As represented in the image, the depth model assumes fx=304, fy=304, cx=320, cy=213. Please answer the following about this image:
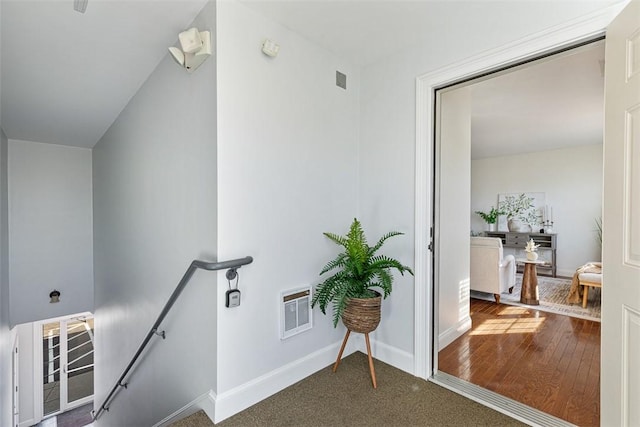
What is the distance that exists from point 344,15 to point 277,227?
1422mm

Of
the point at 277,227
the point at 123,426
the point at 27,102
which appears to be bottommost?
the point at 123,426

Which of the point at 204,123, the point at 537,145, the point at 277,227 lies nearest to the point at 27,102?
the point at 204,123

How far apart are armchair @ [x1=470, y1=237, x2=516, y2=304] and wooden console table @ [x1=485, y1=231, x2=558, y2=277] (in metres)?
2.58

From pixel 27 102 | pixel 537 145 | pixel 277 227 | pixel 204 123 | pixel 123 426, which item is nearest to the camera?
pixel 204 123

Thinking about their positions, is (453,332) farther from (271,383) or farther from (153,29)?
(153,29)

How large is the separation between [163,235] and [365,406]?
1.91 meters

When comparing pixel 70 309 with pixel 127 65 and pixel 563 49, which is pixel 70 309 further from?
pixel 563 49

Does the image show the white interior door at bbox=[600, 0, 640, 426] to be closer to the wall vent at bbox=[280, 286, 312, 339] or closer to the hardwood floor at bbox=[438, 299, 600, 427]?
the hardwood floor at bbox=[438, 299, 600, 427]

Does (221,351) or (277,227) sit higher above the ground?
(277,227)

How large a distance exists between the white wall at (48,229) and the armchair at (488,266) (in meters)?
5.88

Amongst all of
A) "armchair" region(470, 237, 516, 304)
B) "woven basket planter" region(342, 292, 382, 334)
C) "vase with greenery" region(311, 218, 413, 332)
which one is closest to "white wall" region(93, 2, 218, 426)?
"vase with greenery" region(311, 218, 413, 332)

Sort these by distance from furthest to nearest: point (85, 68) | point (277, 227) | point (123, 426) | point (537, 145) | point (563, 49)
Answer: point (537, 145) → point (123, 426) → point (85, 68) → point (277, 227) → point (563, 49)

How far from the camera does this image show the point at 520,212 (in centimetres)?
648

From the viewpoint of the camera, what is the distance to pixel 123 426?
3420 millimetres
